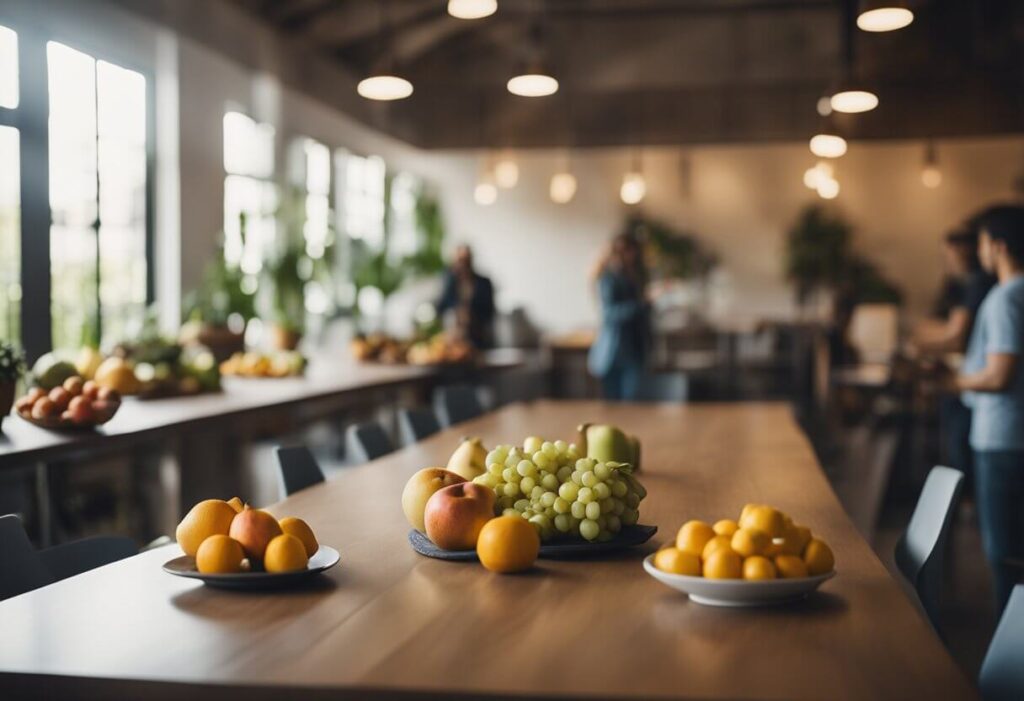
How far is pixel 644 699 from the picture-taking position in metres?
1.33

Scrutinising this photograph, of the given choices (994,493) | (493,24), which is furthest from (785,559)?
(493,24)

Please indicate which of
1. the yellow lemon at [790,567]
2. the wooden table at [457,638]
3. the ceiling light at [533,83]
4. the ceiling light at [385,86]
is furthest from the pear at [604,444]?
Result: the ceiling light at [385,86]

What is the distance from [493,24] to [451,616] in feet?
39.5

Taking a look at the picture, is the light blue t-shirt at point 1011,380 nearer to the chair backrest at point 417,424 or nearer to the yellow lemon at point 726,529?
the chair backrest at point 417,424

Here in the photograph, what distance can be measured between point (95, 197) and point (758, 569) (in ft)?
20.5

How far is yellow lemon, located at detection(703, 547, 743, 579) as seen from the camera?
1.68 m

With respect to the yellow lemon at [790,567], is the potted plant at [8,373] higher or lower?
higher

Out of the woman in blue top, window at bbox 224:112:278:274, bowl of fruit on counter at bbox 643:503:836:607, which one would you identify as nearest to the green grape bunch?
bowl of fruit on counter at bbox 643:503:836:607

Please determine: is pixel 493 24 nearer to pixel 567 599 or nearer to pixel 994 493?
pixel 994 493

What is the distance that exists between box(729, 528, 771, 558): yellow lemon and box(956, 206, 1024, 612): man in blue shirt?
2196mm

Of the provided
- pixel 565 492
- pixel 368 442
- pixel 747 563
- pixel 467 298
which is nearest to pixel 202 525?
pixel 565 492

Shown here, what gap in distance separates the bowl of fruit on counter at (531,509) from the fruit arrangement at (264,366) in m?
3.76

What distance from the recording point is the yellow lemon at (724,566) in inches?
66.1

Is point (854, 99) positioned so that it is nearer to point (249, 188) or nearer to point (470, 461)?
point (470, 461)
